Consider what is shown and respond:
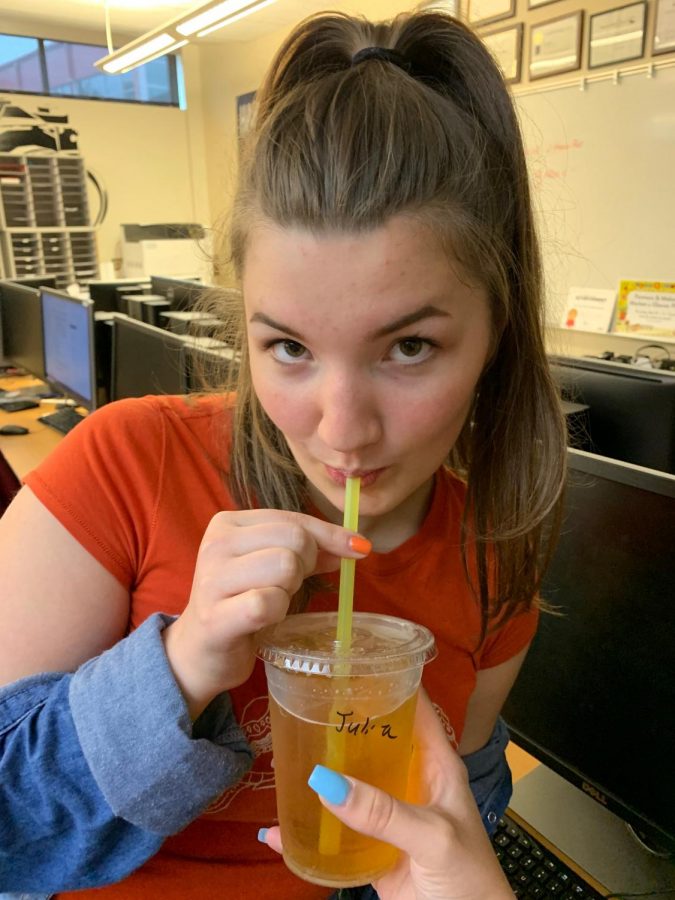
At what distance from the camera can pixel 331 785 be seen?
549 mm

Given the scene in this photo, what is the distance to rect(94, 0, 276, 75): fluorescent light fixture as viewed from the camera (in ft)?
11.0

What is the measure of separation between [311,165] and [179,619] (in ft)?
1.44

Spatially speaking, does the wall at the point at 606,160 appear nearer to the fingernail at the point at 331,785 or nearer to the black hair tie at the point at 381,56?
the black hair tie at the point at 381,56

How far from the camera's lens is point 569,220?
3.88 meters

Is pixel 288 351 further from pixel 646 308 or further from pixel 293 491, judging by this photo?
pixel 646 308

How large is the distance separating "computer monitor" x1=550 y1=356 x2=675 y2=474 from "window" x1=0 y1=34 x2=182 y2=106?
6052 millimetres

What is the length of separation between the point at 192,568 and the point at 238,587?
237 mm

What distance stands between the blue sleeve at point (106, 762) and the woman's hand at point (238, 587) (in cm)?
3

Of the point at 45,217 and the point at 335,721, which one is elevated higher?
the point at 45,217

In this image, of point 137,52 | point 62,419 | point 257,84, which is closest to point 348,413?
point 257,84

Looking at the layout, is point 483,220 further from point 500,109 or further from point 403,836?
point 403,836

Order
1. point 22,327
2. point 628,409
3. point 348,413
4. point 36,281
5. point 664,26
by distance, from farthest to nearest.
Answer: point 36,281 < point 22,327 < point 664,26 < point 628,409 < point 348,413

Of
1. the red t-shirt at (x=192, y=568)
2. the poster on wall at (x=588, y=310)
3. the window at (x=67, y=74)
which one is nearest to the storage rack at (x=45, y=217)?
the window at (x=67, y=74)

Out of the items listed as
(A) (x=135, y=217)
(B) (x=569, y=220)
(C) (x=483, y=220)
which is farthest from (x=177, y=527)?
(A) (x=135, y=217)
